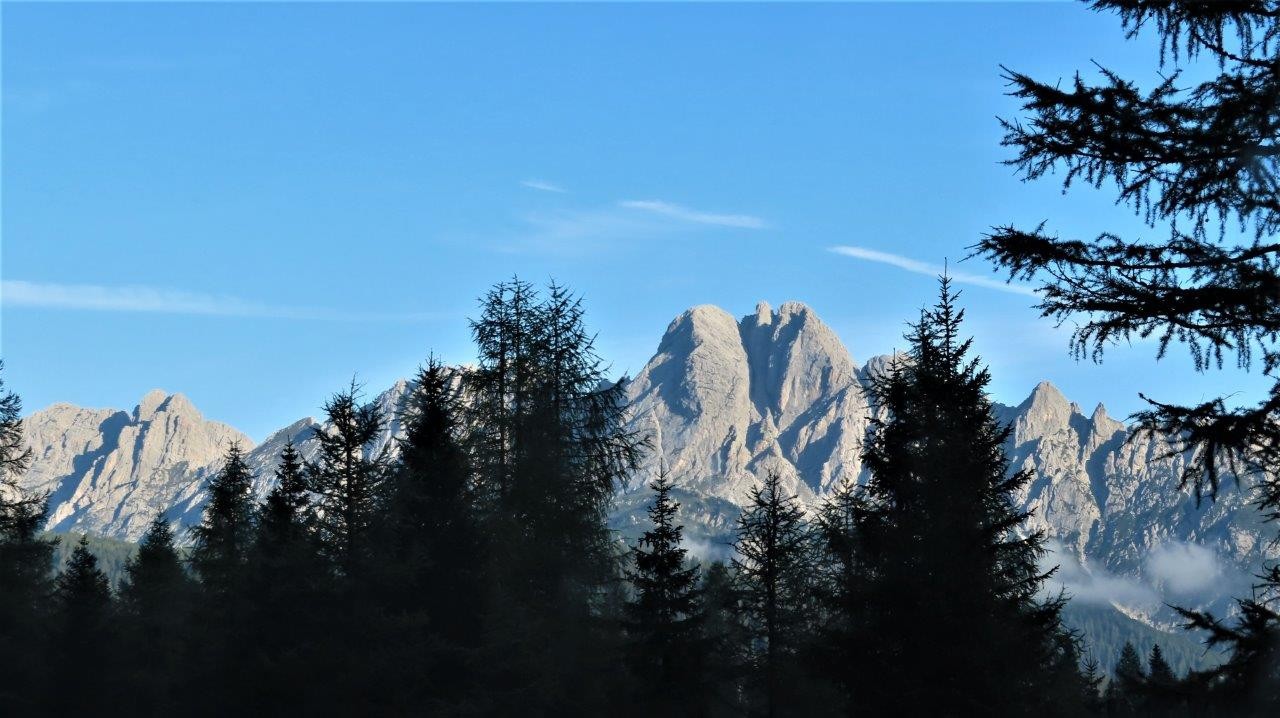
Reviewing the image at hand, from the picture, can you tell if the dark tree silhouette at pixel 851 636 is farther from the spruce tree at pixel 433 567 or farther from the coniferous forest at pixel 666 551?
the spruce tree at pixel 433 567

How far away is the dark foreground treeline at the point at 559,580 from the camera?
25375 millimetres

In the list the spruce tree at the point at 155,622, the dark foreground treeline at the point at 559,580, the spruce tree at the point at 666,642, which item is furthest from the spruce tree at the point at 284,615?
the spruce tree at the point at 666,642

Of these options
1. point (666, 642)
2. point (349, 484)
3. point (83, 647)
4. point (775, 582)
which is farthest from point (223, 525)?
point (775, 582)

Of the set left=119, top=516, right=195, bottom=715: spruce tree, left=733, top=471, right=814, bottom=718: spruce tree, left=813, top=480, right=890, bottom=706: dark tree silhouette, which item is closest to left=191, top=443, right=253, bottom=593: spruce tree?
left=119, top=516, right=195, bottom=715: spruce tree

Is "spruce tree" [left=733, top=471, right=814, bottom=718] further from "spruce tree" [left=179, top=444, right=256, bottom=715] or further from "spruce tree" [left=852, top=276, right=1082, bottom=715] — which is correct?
"spruce tree" [left=179, top=444, right=256, bottom=715]

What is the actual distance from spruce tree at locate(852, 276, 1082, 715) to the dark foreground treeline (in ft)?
0.17

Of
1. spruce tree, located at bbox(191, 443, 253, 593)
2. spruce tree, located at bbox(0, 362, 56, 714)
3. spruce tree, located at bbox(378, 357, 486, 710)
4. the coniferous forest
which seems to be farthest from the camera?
spruce tree, located at bbox(191, 443, 253, 593)

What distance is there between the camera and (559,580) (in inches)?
1449

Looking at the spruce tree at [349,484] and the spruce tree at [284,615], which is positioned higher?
the spruce tree at [349,484]

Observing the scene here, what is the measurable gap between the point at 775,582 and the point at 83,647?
24.8m

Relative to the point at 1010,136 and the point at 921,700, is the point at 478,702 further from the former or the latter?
the point at 1010,136

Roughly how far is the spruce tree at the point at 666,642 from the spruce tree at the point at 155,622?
11.7 m

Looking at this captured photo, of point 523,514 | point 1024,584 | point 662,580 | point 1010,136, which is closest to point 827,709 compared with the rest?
point 662,580

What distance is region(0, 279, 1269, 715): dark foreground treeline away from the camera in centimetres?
2538
